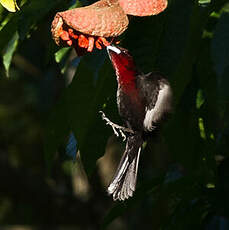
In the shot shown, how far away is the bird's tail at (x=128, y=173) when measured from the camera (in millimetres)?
1232

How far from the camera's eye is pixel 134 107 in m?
1.28

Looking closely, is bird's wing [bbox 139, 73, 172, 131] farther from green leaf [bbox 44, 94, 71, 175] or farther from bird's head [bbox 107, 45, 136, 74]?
green leaf [bbox 44, 94, 71, 175]

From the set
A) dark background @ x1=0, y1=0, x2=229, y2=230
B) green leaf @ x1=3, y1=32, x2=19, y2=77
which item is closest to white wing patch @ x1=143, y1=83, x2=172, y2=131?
dark background @ x1=0, y1=0, x2=229, y2=230

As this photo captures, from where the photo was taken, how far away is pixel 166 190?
1972mm

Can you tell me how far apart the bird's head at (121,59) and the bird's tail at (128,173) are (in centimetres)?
16

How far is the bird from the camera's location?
1.24 metres

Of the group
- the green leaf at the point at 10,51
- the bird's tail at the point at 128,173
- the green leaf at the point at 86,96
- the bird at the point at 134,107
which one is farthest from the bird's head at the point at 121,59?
the green leaf at the point at 10,51

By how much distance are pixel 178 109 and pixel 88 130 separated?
0.48m

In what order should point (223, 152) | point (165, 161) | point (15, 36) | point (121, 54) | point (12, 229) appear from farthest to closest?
1. point (12, 229)
2. point (165, 161)
3. point (223, 152)
4. point (15, 36)
5. point (121, 54)

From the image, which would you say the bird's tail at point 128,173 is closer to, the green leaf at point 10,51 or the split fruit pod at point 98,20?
the split fruit pod at point 98,20

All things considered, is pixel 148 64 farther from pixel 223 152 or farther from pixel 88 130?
pixel 223 152

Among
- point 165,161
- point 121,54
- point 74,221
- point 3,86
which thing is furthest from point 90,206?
point 121,54

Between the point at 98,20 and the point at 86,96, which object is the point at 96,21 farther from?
the point at 86,96

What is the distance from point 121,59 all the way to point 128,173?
22 centimetres
